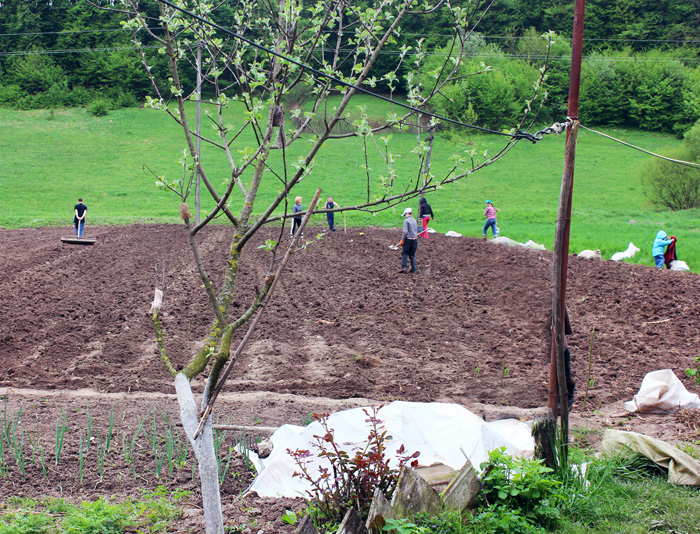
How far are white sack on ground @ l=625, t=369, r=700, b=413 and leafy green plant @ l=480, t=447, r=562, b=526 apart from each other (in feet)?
9.95

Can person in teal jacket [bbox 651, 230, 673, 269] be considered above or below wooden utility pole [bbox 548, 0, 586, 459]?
below

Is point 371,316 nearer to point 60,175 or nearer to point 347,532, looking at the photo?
point 347,532

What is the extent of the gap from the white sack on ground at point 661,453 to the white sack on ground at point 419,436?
28.9 inches

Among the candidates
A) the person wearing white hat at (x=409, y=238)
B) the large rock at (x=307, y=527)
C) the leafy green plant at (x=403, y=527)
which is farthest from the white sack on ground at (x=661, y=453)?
the person wearing white hat at (x=409, y=238)

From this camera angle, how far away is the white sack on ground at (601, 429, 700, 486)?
4.43 meters

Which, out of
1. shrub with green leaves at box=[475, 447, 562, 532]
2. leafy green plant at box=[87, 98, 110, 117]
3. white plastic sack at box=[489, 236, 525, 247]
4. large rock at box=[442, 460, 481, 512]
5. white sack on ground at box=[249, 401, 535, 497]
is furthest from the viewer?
leafy green plant at box=[87, 98, 110, 117]

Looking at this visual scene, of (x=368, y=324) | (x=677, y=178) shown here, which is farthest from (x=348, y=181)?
(x=368, y=324)

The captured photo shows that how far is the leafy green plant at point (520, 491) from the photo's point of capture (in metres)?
3.80

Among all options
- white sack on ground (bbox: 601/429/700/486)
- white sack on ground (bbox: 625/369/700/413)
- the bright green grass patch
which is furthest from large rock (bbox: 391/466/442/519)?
white sack on ground (bbox: 625/369/700/413)

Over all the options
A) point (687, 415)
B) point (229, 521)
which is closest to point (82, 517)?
point (229, 521)

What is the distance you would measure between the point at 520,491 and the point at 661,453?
5.43ft

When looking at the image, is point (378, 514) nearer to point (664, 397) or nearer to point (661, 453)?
point (661, 453)

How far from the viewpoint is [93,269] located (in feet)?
45.9

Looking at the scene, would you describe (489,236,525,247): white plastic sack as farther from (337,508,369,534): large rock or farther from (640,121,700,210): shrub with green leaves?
(337,508,369,534): large rock
